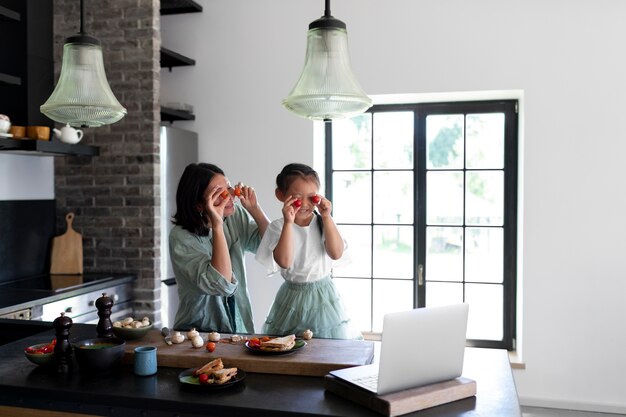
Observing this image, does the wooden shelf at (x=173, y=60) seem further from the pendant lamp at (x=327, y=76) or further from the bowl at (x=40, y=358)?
the bowl at (x=40, y=358)

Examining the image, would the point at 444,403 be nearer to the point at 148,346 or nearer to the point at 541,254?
the point at 148,346

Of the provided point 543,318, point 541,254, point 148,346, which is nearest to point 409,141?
point 541,254

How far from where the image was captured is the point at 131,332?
2137 millimetres

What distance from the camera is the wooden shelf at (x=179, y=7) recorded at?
4.25 meters

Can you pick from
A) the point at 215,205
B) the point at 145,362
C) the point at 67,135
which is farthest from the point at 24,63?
the point at 145,362

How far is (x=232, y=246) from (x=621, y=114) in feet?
8.69

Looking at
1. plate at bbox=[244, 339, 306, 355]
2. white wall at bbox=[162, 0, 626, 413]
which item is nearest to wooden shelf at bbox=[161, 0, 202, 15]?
white wall at bbox=[162, 0, 626, 413]

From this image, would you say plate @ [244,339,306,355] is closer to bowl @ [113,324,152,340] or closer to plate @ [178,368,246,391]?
plate @ [178,368,246,391]

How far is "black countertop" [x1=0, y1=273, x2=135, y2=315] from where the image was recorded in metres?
3.08

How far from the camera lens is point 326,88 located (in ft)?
6.02

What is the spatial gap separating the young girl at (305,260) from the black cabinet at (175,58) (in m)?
1.98

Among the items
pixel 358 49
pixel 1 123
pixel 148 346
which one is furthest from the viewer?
pixel 358 49

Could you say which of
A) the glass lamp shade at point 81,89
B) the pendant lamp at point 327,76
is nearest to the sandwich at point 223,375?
the pendant lamp at point 327,76

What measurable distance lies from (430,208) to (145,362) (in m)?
2.87
